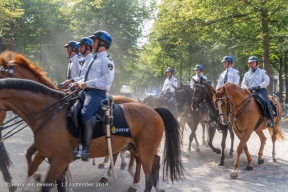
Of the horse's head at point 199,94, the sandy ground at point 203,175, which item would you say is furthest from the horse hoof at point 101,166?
the horse's head at point 199,94

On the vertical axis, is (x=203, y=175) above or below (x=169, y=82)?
below

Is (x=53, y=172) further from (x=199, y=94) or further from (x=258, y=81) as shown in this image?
(x=258, y=81)

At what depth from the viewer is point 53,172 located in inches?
188

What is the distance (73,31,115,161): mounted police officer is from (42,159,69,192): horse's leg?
34cm

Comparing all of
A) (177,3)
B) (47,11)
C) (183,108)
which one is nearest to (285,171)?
(183,108)

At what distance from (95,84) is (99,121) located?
23.8 inches

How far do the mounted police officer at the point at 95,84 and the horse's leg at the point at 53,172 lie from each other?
341 mm

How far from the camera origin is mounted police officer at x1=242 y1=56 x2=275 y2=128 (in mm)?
Answer: 9047

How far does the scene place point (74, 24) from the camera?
27688 millimetres

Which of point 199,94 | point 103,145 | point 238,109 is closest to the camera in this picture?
point 103,145

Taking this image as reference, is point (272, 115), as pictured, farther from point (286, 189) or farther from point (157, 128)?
point (157, 128)

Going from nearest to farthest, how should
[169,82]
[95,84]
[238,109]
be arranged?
[95,84], [238,109], [169,82]

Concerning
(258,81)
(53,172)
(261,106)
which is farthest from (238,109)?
(53,172)

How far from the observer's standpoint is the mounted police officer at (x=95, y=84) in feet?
16.4
